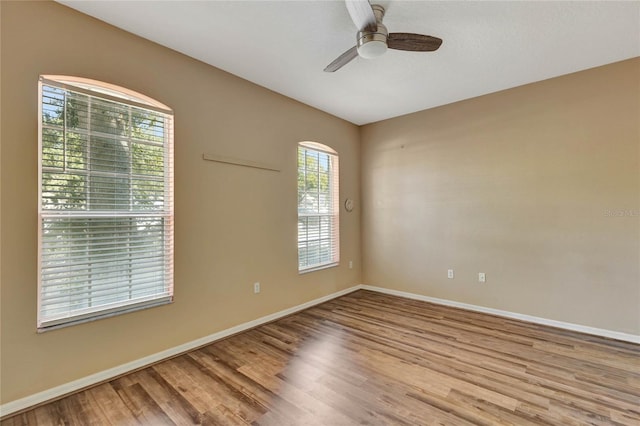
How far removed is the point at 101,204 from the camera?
7.43 ft

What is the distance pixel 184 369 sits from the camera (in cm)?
239

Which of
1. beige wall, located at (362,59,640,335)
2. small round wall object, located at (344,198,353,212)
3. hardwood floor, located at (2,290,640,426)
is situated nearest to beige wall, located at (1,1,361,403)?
hardwood floor, located at (2,290,640,426)

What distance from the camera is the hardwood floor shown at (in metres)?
1.83

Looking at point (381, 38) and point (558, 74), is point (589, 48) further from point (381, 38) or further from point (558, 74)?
point (381, 38)

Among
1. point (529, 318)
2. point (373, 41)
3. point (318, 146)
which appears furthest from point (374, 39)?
point (529, 318)

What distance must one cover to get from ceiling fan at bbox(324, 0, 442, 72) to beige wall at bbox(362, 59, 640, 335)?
2.10 meters

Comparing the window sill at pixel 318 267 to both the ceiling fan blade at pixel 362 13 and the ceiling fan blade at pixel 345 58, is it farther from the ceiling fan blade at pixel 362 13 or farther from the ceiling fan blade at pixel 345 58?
the ceiling fan blade at pixel 362 13

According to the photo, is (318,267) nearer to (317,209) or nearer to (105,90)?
(317,209)

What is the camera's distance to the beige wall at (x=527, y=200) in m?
2.93

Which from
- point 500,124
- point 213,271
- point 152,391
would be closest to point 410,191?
point 500,124

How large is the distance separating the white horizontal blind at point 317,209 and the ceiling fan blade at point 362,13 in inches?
84.1

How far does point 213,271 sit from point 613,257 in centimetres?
417

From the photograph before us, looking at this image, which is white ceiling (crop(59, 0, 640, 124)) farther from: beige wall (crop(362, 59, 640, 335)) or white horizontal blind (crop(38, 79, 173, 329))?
white horizontal blind (crop(38, 79, 173, 329))

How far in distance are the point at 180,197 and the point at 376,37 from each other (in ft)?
7.07
